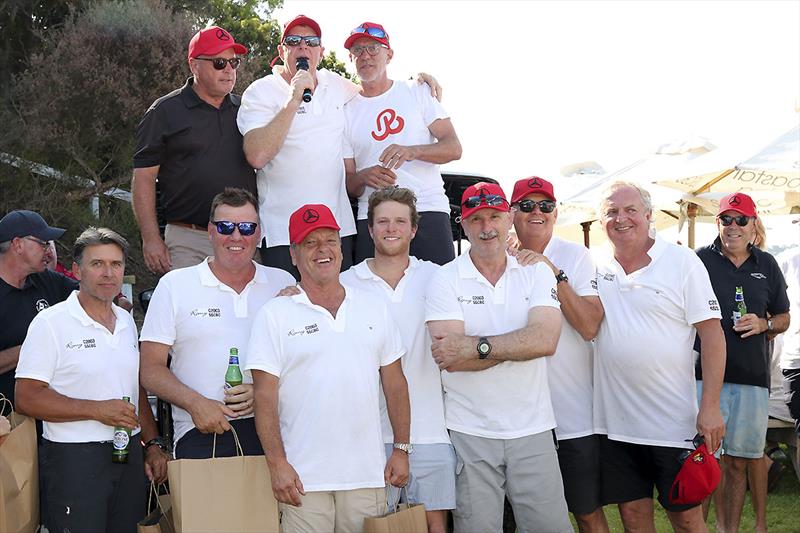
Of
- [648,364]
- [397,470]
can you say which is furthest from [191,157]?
[648,364]

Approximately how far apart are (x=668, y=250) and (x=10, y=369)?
3949 millimetres

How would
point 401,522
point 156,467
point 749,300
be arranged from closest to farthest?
1. point 401,522
2. point 156,467
3. point 749,300

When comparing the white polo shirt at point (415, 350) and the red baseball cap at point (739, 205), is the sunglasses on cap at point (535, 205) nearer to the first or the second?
the white polo shirt at point (415, 350)

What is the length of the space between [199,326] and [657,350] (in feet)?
8.33

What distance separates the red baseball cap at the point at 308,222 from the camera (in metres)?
4.69

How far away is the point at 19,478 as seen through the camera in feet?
15.3

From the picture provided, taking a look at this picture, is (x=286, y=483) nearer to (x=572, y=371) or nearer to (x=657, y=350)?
(x=572, y=371)

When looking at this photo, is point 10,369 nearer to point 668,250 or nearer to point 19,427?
point 19,427

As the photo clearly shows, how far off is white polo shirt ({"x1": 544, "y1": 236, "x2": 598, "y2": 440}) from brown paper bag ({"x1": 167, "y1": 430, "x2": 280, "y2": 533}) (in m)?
1.79

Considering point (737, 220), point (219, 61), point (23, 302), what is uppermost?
point (219, 61)

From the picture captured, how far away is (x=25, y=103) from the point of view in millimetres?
14297

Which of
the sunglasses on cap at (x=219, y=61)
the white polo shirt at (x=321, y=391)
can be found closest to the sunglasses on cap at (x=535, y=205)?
the white polo shirt at (x=321, y=391)

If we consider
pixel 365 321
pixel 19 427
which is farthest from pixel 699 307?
pixel 19 427

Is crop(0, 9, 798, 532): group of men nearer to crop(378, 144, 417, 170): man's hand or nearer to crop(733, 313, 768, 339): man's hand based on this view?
crop(378, 144, 417, 170): man's hand
